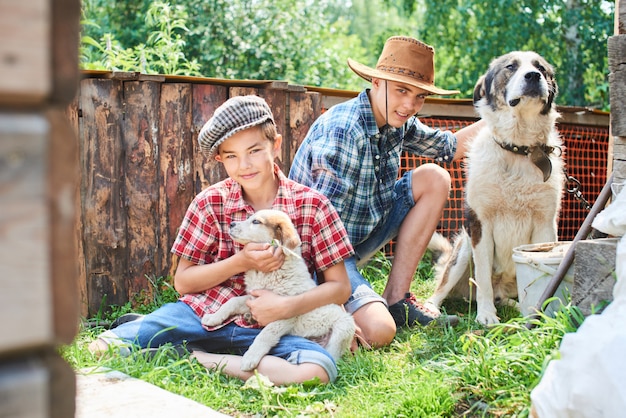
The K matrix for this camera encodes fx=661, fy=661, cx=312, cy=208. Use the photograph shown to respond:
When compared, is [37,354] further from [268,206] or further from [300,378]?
[268,206]

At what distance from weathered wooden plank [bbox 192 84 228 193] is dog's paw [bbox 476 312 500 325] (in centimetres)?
193

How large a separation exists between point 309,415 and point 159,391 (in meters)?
0.59

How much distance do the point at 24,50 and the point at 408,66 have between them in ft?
10.3

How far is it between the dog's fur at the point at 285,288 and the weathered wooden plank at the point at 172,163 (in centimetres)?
129

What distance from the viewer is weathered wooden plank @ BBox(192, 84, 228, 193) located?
4.43m

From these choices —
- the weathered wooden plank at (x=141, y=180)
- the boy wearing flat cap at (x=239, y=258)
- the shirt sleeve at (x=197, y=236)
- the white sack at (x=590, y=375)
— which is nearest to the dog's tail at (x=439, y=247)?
the boy wearing flat cap at (x=239, y=258)

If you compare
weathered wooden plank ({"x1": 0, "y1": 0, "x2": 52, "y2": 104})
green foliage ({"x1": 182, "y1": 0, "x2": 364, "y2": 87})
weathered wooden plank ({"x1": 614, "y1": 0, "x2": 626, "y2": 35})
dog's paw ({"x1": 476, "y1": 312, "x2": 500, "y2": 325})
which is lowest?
dog's paw ({"x1": 476, "y1": 312, "x2": 500, "y2": 325})

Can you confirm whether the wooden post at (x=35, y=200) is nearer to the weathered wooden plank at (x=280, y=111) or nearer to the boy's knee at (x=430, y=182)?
the boy's knee at (x=430, y=182)

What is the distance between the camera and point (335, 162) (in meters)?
3.85

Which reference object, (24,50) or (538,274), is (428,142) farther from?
(24,50)

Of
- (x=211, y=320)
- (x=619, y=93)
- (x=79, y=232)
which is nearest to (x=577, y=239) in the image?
(x=619, y=93)

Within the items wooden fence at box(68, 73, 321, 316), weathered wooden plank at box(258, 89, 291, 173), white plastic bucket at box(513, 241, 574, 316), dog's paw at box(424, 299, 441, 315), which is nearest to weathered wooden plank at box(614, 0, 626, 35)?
white plastic bucket at box(513, 241, 574, 316)

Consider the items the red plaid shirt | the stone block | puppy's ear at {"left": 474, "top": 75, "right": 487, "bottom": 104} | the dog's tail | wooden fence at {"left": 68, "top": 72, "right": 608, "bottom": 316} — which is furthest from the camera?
the dog's tail

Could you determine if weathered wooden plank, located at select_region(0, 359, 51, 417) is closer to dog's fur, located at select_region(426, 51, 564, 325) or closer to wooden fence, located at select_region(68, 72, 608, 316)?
wooden fence, located at select_region(68, 72, 608, 316)
